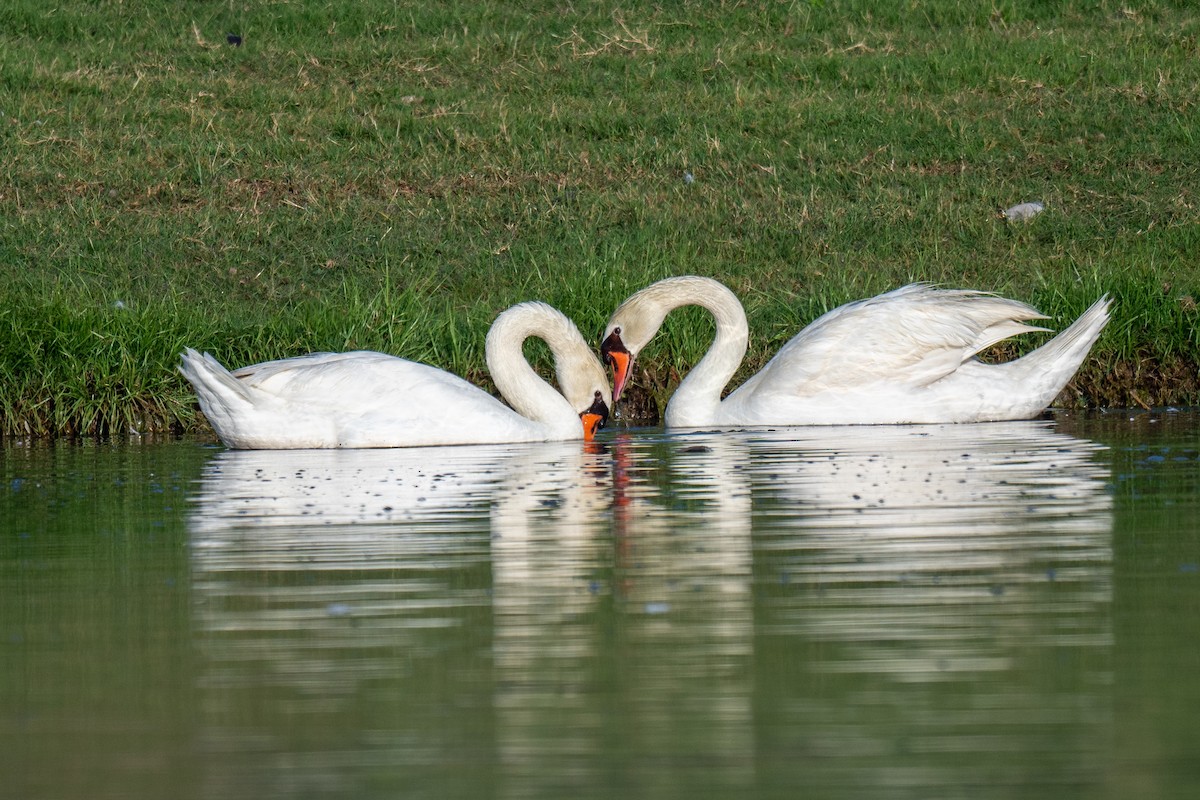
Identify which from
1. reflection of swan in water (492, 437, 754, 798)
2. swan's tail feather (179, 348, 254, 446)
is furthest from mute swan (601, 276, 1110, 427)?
reflection of swan in water (492, 437, 754, 798)

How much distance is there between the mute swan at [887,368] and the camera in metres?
12.6

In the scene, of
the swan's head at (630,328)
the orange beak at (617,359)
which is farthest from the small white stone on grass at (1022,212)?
the orange beak at (617,359)

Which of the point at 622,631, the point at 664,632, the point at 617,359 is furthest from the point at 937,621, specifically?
the point at 617,359

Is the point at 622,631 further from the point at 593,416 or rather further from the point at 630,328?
the point at 630,328

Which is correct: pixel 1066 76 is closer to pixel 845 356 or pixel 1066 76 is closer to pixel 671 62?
pixel 671 62

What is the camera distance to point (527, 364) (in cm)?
1245

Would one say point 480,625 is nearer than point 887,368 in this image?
Yes

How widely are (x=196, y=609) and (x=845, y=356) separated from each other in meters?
7.29

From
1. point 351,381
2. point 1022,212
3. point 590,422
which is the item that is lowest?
point 590,422

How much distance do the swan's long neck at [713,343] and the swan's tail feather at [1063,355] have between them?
6.06ft

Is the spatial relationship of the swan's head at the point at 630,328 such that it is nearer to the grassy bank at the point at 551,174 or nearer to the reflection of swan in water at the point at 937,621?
the grassy bank at the point at 551,174

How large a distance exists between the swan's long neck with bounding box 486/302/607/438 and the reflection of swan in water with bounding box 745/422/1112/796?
335cm

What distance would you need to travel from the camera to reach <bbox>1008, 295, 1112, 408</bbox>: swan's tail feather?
12719 millimetres

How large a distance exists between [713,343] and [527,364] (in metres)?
1.48
